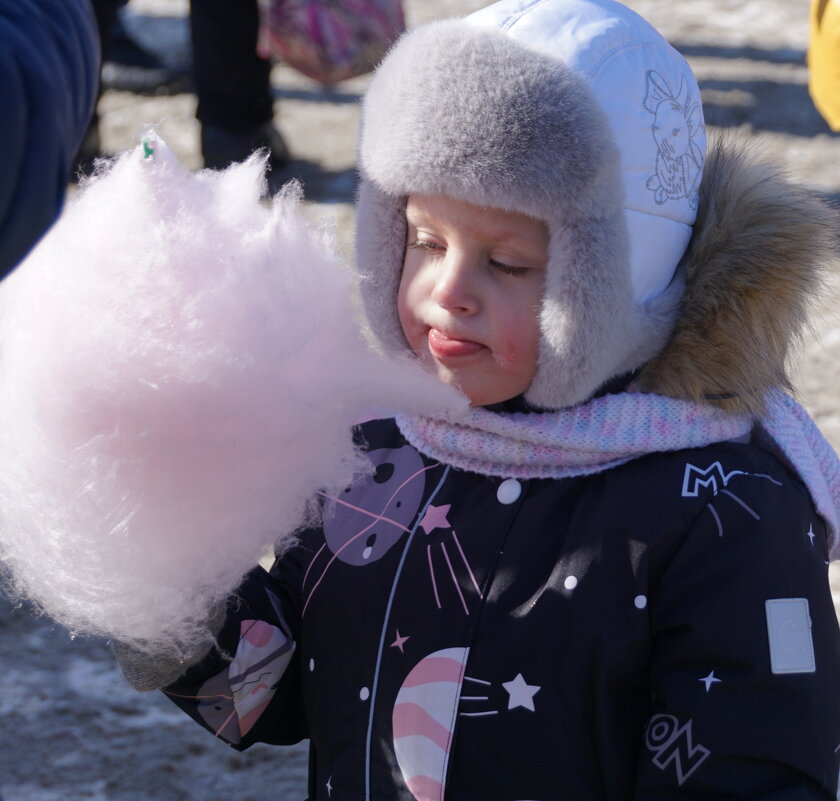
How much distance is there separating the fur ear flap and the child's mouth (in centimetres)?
22

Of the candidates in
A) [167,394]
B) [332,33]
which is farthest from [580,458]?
[332,33]

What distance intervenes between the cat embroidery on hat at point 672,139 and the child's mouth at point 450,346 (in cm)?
28

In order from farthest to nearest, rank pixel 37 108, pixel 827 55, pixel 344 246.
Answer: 1. pixel 344 246
2. pixel 827 55
3. pixel 37 108

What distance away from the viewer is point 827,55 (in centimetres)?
292

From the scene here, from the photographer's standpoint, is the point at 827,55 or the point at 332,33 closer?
the point at 827,55

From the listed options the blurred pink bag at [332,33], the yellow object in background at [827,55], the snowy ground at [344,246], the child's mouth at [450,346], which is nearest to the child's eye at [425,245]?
the child's mouth at [450,346]

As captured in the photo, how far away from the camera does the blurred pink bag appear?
349 centimetres

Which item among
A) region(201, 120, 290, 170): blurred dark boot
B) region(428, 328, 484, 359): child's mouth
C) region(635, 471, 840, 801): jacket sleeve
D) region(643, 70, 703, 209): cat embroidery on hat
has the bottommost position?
region(201, 120, 290, 170): blurred dark boot

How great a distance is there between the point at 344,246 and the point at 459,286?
2.31m

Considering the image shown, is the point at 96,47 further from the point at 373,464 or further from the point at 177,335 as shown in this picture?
the point at 373,464

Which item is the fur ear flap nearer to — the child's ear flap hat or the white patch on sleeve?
the child's ear flap hat

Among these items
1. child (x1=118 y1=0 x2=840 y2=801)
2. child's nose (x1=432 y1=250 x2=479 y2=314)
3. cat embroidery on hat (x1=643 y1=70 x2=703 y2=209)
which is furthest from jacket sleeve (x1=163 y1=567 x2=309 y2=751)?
cat embroidery on hat (x1=643 y1=70 x2=703 y2=209)

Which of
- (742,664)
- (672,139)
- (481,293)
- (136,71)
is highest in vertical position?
(672,139)

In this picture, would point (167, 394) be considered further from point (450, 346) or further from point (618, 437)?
point (618, 437)
